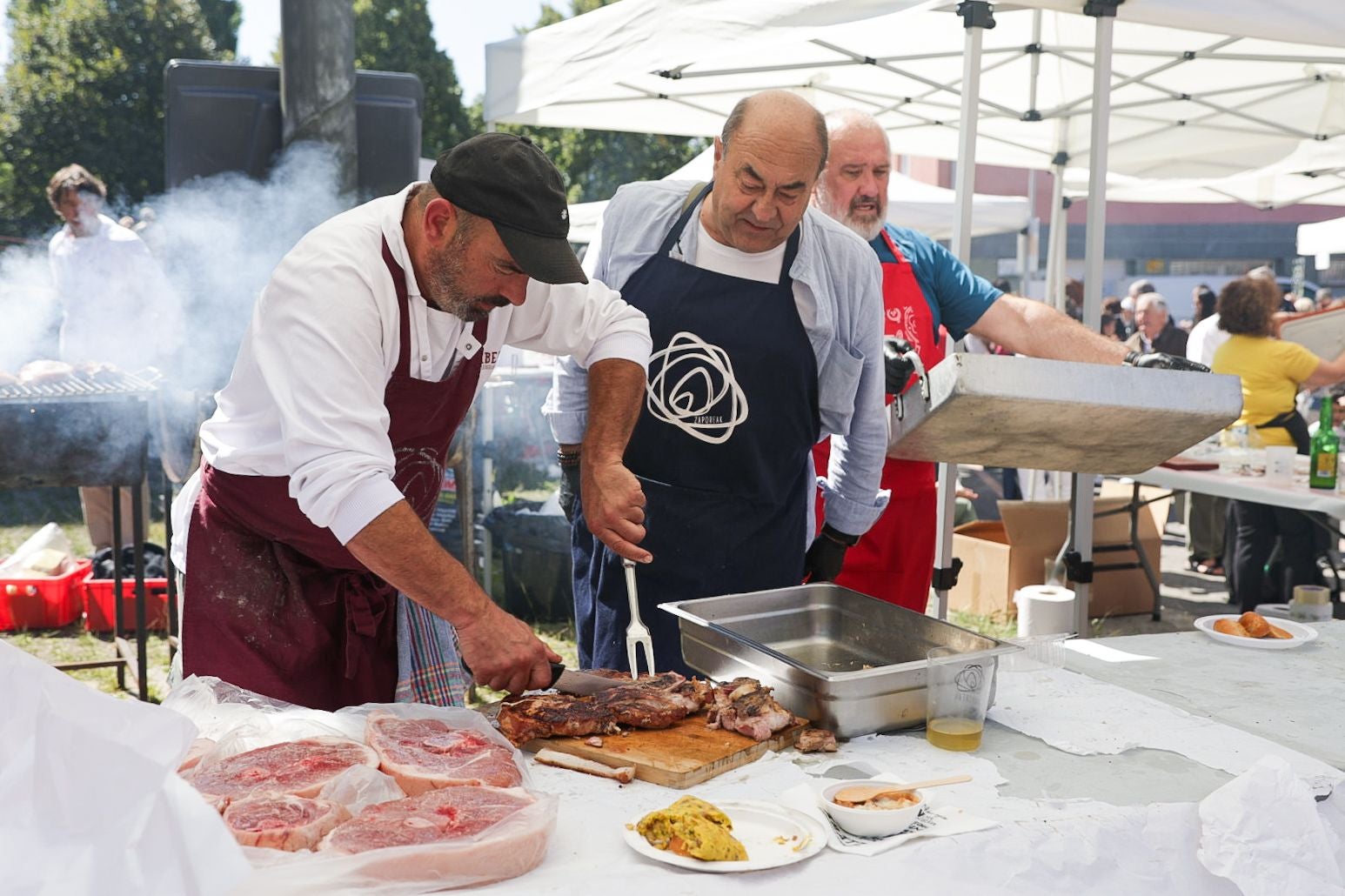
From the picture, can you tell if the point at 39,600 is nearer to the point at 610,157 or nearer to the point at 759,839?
the point at 759,839

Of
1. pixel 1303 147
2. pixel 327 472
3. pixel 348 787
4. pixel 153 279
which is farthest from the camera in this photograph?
pixel 1303 147

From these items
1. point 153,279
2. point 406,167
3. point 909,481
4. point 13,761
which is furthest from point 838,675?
point 153,279

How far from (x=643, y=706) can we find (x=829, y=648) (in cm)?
52

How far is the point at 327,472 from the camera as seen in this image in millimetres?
1654

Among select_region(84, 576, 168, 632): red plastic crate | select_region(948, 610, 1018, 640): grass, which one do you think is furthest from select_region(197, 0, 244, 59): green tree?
select_region(948, 610, 1018, 640): grass

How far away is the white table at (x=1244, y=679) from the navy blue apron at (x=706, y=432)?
77 cm

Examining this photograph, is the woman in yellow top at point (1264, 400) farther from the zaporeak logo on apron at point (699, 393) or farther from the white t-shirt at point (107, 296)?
the white t-shirt at point (107, 296)

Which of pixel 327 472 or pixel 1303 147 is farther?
pixel 1303 147

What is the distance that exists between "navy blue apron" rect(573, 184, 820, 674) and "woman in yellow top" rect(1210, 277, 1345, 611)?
4.04m

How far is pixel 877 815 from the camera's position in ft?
4.70

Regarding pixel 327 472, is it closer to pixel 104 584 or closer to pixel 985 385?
pixel 985 385

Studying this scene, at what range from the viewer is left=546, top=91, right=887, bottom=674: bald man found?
101 inches

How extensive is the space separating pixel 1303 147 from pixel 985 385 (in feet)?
20.9

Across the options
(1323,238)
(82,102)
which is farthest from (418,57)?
(1323,238)
